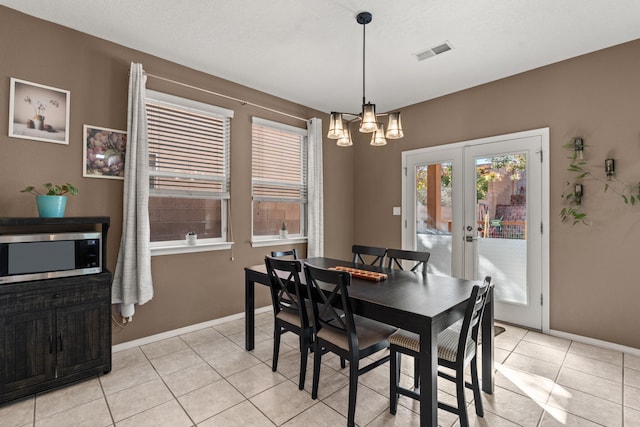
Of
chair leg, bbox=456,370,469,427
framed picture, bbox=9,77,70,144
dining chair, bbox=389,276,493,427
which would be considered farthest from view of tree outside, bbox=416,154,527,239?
framed picture, bbox=9,77,70,144

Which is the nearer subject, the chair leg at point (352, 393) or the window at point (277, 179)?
the chair leg at point (352, 393)

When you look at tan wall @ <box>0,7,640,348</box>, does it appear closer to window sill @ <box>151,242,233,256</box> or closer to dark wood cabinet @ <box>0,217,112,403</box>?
window sill @ <box>151,242,233,256</box>

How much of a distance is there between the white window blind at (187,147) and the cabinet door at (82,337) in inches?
49.2

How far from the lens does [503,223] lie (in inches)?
141

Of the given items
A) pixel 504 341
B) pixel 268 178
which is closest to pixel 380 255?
pixel 504 341

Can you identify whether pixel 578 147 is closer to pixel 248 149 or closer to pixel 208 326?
pixel 248 149

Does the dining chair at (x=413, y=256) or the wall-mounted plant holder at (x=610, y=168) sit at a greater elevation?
the wall-mounted plant holder at (x=610, y=168)

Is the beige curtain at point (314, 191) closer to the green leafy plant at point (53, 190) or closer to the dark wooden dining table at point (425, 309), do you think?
the dark wooden dining table at point (425, 309)

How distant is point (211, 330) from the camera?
11.2ft

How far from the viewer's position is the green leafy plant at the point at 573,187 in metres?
2.87

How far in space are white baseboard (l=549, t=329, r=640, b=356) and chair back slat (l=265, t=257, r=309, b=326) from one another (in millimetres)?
2769

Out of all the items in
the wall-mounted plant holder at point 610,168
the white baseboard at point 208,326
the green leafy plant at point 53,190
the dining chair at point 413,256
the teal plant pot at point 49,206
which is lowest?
the white baseboard at point 208,326

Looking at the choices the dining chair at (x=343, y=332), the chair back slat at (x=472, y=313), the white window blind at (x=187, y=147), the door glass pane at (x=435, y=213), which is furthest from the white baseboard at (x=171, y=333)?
the chair back slat at (x=472, y=313)

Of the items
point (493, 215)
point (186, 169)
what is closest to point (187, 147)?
point (186, 169)
